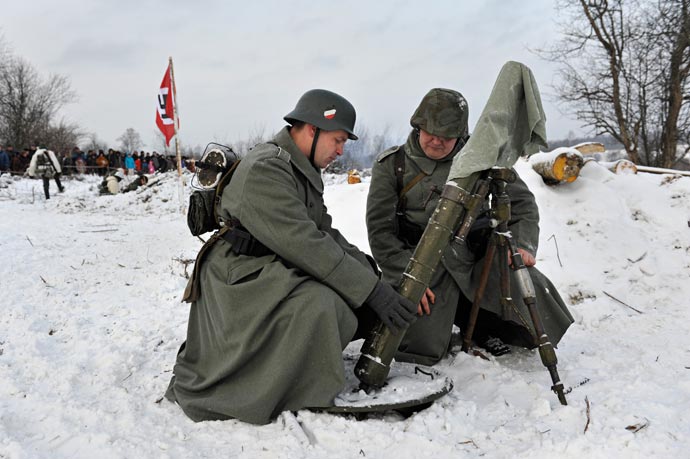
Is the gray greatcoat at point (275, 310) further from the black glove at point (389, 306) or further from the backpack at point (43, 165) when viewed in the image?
the backpack at point (43, 165)

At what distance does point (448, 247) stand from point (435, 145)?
65cm

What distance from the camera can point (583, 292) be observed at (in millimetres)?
4445

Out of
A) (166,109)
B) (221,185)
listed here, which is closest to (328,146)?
(221,185)

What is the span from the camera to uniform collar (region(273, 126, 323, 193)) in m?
2.52

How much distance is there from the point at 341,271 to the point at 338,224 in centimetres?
554

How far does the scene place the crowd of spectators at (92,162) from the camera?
20973 millimetres

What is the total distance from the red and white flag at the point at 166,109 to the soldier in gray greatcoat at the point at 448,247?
370 inches

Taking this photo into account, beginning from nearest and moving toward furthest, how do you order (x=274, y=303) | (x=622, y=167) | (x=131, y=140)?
(x=274, y=303)
(x=622, y=167)
(x=131, y=140)

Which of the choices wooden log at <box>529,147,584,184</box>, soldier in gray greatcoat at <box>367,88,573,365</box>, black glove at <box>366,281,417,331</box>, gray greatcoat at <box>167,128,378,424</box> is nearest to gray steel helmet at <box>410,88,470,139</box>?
soldier in gray greatcoat at <box>367,88,573,365</box>

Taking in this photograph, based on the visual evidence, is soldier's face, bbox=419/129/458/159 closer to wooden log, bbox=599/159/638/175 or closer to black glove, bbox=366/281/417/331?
black glove, bbox=366/281/417/331

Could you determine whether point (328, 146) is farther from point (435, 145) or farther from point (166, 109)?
point (166, 109)

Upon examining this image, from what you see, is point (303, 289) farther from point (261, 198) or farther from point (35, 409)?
point (35, 409)

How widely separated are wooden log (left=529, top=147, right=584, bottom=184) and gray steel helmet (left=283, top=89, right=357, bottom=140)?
4.85 metres

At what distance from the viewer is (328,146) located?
2.59 meters
